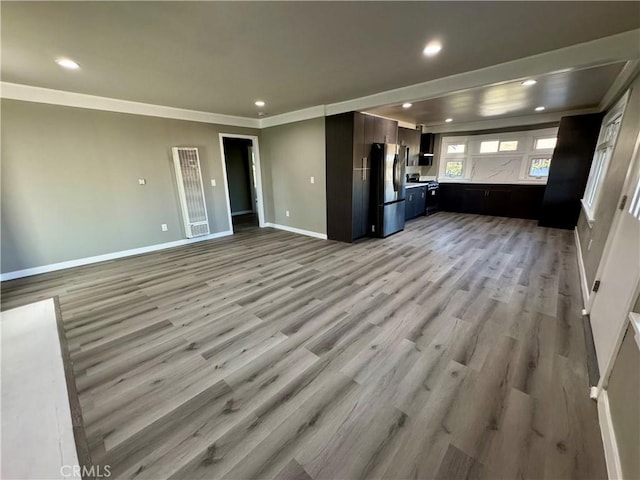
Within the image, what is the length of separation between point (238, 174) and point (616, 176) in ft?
25.7

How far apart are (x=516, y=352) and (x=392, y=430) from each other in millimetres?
1283

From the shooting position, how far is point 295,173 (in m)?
5.56

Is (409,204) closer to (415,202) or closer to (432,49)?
(415,202)

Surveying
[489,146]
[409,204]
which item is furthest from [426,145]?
[409,204]

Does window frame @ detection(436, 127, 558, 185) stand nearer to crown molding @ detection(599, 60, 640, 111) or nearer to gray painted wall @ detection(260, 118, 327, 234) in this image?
crown molding @ detection(599, 60, 640, 111)

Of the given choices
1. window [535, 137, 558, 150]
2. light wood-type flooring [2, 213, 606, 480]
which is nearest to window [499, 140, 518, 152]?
window [535, 137, 558, 150]

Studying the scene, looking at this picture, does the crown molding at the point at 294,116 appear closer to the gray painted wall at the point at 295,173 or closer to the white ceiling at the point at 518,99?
the gray painted wall at the point at 295,173

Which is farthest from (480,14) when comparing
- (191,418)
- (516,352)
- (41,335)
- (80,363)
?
(41,335)

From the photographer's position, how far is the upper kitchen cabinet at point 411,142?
655cm

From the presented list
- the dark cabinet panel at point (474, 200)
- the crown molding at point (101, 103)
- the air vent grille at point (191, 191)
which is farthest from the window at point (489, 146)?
the air vent grille at point (191, 191)

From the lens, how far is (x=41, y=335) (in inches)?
91.8

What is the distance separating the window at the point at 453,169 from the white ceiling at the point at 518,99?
1350 millimetres

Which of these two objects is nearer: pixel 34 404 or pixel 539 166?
pixel 34 404

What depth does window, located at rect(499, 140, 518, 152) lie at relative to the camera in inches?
261
